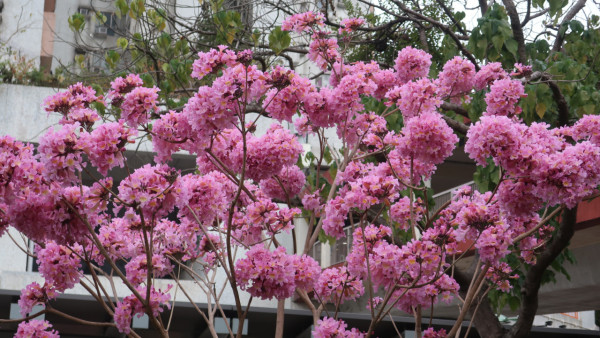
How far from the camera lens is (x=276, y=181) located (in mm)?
4512

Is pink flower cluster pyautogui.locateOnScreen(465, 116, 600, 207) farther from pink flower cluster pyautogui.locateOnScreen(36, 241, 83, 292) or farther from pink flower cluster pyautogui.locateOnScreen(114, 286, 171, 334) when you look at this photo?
pink flower cluster pyautogui.locateOnScreen(36, 241, 83, 292)

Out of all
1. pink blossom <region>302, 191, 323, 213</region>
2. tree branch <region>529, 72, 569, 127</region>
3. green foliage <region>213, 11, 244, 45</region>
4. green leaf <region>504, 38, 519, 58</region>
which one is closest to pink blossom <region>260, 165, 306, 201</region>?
pink blossom <region>302, 191, 323, 213</region>

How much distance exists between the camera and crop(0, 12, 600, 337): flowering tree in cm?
329

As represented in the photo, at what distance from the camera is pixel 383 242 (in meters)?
3.96

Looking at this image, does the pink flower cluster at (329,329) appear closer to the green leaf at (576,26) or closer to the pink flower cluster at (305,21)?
the pink flower cluster at (305,21)

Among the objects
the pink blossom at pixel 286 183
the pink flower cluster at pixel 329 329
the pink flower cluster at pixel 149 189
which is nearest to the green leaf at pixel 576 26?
the pink blossom at pixel 286 183

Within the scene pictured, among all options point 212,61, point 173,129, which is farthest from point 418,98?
point 173,129

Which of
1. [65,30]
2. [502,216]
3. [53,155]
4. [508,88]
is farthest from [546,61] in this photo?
[65,30]

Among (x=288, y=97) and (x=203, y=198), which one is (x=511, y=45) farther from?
(x=203, y=198)

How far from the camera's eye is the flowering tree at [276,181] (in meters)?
3.29

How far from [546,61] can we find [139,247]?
10.3 ft

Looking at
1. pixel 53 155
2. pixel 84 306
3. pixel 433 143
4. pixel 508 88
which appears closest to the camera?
pixel 53 155

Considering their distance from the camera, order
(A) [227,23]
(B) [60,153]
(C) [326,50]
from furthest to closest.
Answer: (A) [227,23], (C) [326,50], (B) [60,153]

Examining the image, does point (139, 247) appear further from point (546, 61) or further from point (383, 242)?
point (546, 61)
